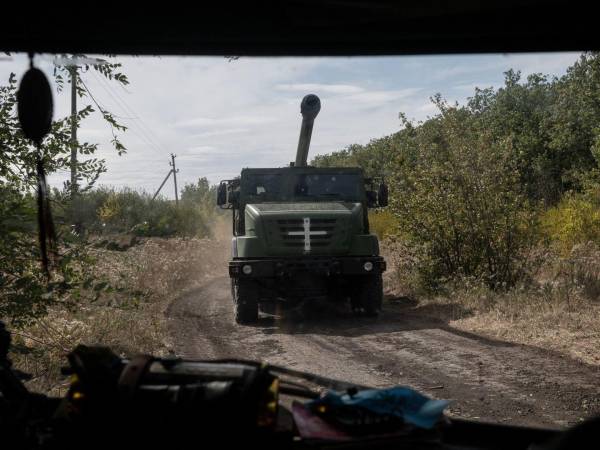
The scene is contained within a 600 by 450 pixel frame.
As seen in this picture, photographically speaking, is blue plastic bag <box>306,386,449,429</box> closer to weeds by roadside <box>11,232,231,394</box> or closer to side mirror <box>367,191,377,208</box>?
weeds by roadside <box>11,232,231,394</box>

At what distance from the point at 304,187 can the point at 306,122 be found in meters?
1.74

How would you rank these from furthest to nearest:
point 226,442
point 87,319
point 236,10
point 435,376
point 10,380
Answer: point 87,319, point 435,376, point 10,380, point 236,10, point 226,442

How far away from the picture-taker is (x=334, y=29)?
2283 millimetres

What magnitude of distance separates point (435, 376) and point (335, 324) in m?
3.73

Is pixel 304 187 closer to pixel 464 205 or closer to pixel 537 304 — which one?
pixel 464 205

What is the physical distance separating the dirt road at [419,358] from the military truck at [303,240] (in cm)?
46

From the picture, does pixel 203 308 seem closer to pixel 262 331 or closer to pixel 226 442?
pixel 262 331

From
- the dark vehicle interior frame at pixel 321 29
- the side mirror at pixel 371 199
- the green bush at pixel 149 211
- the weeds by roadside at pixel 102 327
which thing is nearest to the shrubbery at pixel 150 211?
the green bush at pixel 149 211

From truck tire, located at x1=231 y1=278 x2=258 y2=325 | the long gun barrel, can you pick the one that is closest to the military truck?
truck tire, located at x1=231 y1=278 x2=258 y2=325

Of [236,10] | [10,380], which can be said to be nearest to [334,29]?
[236,10]

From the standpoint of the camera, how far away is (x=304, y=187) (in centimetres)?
1117

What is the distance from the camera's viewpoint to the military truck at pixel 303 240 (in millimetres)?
10367

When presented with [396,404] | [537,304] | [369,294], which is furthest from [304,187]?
[396,404]

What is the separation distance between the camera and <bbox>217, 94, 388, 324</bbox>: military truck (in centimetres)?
1037
